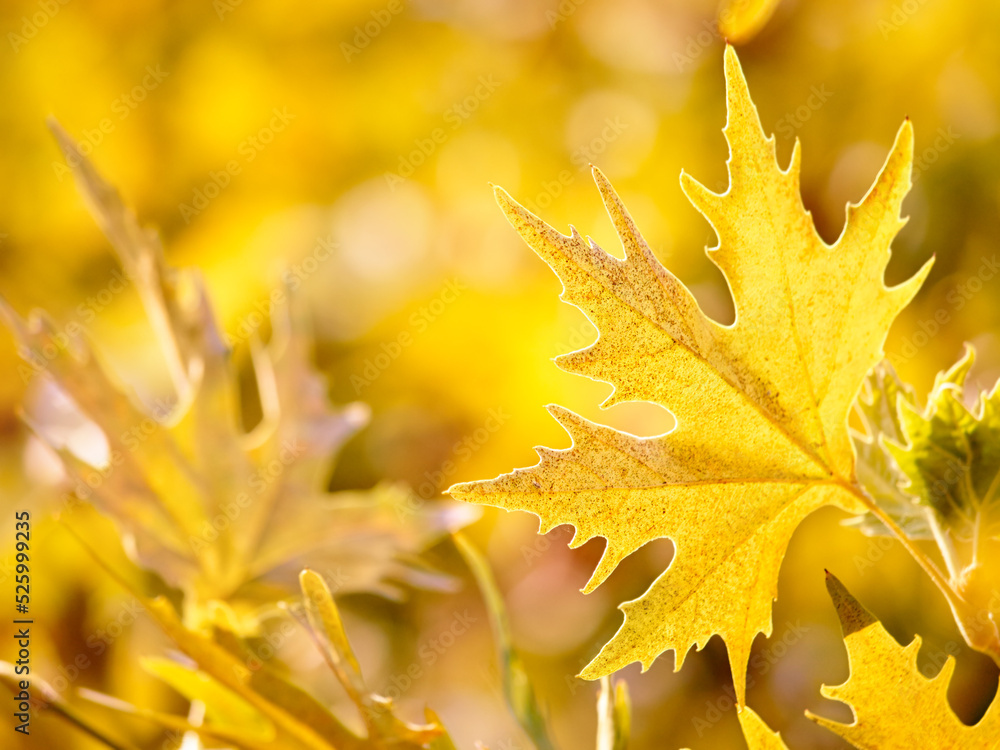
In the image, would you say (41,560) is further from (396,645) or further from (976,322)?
(976,322)

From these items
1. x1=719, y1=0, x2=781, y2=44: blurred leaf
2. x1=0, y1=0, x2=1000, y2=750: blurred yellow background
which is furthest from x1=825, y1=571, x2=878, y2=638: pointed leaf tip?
x1=0, y1=0, x2=1000, y2=750: blurred yellow background

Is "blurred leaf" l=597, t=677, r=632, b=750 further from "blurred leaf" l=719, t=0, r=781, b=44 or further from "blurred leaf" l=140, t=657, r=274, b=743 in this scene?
"blurred leaf" l=719, t=0, r=781, b=44

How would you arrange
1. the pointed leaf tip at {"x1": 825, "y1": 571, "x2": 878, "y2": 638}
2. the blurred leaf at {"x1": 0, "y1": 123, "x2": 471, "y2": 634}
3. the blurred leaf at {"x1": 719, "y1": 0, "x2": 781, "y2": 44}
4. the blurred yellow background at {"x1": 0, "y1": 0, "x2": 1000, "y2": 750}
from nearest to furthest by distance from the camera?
the pointed leaf tip at {"x1": 825, "y1": 571, "x2": 878, "y2": 638} → the blurred leaf at {"x1": 719, "y1": 0, "x2": 781, "y2": 44} → the blurred leaf at {"x1": 0, "y1": 123, "x2": 471, "y2": 634} → the blurred yellow background at {"x1": 0, "y1": 0, "x2": 1000, "y2": 750}

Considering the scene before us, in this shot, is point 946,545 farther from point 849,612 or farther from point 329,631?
point 329,631

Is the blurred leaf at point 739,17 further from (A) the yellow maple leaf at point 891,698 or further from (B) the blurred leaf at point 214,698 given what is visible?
(B) the blurred leaf at point 214,698

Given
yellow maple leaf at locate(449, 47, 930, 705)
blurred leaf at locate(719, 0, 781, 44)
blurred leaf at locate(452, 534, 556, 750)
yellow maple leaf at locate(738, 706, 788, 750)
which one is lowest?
yellow maple leaf at locate(738, 706, 788, 750)
